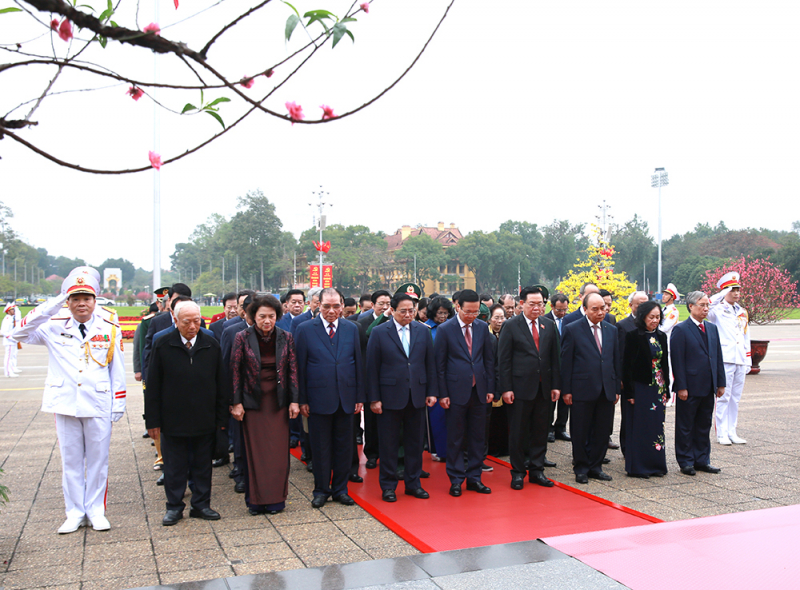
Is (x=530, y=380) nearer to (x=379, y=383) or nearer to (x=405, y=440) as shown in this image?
(x=405, y=440)

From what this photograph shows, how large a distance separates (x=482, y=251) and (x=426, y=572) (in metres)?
73.3

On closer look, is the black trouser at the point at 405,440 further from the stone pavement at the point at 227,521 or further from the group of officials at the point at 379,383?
the stone pavement at the point at 227,521

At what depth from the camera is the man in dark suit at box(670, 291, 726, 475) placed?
6.14 metres

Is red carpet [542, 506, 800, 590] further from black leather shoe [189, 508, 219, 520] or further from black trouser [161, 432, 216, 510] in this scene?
black trouser [161, 432, 216, 510]

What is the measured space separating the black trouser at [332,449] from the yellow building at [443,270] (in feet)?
204

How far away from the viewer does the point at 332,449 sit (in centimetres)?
535

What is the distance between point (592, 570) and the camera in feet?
11.7

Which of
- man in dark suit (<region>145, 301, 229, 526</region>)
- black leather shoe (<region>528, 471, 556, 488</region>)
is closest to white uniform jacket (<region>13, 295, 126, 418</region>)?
man in dark suit (<region>145, 301, 229, 526</region>)

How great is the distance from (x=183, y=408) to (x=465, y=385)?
243 cm

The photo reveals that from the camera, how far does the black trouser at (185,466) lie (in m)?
4.68

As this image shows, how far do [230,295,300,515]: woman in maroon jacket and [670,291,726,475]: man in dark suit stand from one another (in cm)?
396

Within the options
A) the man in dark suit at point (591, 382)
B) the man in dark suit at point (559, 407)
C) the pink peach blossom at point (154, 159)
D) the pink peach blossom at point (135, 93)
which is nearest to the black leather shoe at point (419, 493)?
the man in dark suit at point (591, 382)

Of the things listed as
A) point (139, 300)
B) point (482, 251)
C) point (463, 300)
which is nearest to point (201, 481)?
point (463, 300)

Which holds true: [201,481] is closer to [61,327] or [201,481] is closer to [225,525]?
[225,525]
